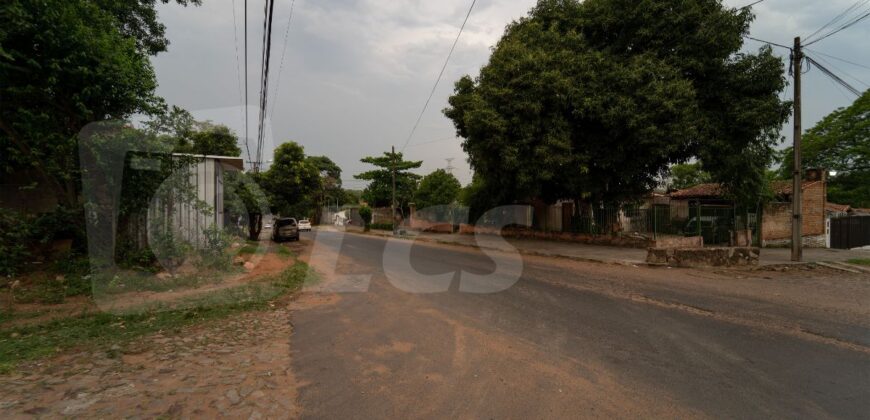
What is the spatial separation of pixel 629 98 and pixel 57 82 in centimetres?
1442

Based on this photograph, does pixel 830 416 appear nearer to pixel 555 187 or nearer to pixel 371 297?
pixel 371 297

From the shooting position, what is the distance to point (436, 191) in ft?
108

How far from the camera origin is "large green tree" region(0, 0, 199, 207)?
253 inches

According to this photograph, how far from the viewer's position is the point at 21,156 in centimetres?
694

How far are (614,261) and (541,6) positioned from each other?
36.4 feet

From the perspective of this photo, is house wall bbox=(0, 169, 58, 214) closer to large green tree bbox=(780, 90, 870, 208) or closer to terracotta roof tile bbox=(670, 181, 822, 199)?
terracotta roof tile bbox=(670, 181, 822, 199)

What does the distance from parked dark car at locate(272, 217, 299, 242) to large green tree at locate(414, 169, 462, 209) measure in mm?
13657

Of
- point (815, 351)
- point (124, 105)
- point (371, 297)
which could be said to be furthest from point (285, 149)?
point (815, 351)

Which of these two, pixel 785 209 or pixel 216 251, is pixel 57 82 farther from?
pixel 785 209

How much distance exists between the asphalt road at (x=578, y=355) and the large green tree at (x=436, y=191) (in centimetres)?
2562

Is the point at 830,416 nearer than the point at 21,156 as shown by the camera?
Yes

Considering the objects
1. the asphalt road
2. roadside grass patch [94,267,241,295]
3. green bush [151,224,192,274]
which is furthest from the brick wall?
green bush [151,224,192,274]

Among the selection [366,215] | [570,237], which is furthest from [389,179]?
[570,237]

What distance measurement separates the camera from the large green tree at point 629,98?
1263cm
